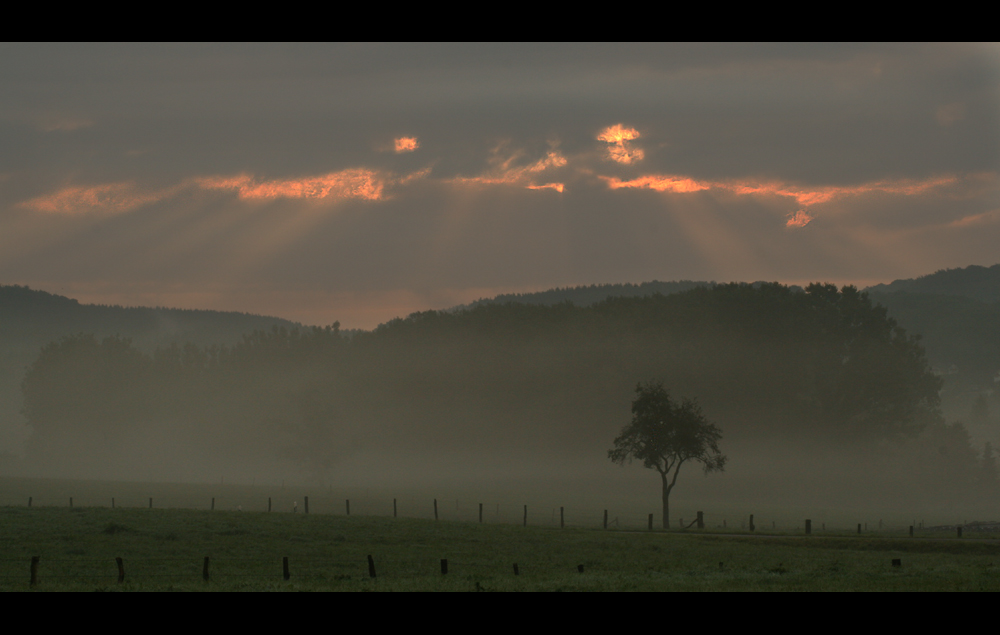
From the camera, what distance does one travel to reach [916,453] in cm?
13575

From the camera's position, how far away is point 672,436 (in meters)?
70.2

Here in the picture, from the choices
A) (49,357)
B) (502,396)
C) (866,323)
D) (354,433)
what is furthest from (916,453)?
(49,357)

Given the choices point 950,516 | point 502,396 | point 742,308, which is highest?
point 742,308

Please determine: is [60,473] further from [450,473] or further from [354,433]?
[450,473]

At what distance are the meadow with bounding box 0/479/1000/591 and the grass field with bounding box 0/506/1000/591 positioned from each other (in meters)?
0.08

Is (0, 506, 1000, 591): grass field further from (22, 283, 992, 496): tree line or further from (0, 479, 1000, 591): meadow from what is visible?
(22, 283, 992, 496): tree line

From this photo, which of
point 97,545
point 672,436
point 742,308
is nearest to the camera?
point 97,545

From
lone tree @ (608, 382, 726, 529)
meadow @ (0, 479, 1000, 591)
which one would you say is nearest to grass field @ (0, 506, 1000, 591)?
meadow @ (0, 479, 1000, 591)

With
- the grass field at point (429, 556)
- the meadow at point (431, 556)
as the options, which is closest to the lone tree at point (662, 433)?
the meadow at point (431, 556)

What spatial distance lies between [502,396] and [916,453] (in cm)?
7906

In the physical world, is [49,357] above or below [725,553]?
above

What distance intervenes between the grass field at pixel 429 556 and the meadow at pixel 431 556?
0.08 m
